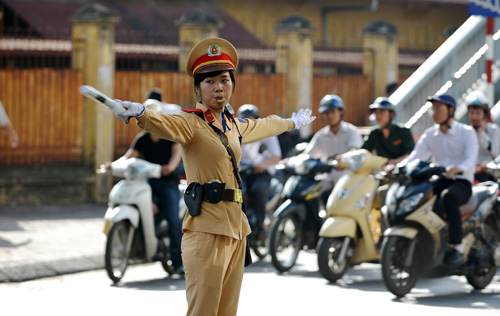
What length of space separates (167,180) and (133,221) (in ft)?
2.08

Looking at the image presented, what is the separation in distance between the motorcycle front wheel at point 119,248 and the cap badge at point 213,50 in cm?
438

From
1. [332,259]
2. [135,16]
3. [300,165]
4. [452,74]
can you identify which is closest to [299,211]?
[300,165]

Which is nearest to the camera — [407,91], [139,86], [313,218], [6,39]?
[313,218]

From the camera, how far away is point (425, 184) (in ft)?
30.5

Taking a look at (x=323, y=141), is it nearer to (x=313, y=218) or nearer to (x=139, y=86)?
(x=313, y=218)

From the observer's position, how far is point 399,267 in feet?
30.1

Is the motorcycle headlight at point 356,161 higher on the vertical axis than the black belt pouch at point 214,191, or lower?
higher

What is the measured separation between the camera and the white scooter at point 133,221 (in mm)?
9922

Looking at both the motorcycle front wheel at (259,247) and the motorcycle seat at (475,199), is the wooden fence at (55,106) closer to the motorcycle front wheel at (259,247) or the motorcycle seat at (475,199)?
the motorcycle front wheel at (259,247)

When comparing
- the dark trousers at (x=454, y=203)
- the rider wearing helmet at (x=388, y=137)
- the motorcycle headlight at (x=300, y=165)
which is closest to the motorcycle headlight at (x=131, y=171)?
the motorcycle headlight at (x=300, y=165)

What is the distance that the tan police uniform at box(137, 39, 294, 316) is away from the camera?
5.59 metres

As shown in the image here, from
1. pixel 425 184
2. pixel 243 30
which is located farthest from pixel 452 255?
pixel 243 30

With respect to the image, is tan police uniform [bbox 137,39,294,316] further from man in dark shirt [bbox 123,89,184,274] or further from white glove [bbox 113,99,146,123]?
man in dark shirt [bbox 123,89,184,274]

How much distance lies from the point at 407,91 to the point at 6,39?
674 cm
